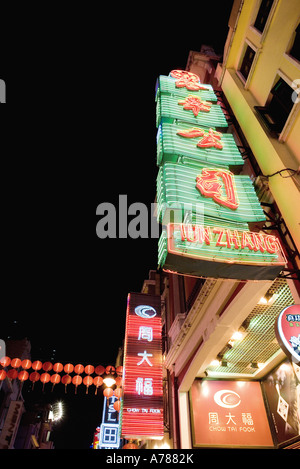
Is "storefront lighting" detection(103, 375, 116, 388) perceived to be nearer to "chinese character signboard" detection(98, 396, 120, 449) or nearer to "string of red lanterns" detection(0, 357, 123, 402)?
"string of red lanterns" detection(0, 357, 123, 402)

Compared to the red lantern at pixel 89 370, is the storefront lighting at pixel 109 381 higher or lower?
lower

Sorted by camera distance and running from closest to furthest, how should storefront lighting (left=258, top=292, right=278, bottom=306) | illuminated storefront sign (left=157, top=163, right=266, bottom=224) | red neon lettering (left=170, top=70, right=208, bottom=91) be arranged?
illuminated storefront sign (left=157, top=163, right=266, bottom=224) < storefront lighting (left=258, top=292, right=278, bottom=306) < red neon lettering (left=170, top=70, right=208, bottom=91)

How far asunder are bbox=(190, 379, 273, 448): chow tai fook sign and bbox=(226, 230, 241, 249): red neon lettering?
6.84m

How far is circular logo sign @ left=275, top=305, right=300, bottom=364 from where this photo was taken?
3.97 meters

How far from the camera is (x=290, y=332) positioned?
4.19m

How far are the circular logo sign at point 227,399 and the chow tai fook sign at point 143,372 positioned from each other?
1.90m

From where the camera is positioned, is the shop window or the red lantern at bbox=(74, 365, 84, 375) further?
the red lantern at bbox=(74, 365, 84, 375)

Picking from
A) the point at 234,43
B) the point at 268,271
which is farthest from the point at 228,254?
the point at 234,43

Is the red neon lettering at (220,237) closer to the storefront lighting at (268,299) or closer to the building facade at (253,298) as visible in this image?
the building facade at (253,298)

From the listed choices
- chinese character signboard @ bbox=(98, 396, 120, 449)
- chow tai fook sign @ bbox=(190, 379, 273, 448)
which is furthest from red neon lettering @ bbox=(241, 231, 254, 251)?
chinese character signboard @ bbox=(98, 396, 120, 449)

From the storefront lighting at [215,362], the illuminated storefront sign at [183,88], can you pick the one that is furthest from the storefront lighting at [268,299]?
the illuminated storefront sign at [183,88]

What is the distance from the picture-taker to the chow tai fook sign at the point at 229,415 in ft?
29.6
